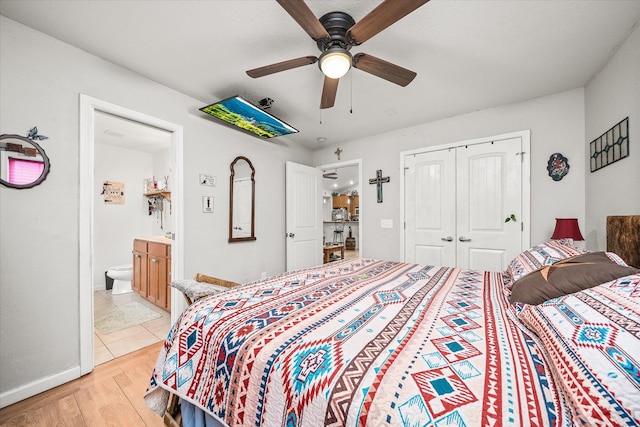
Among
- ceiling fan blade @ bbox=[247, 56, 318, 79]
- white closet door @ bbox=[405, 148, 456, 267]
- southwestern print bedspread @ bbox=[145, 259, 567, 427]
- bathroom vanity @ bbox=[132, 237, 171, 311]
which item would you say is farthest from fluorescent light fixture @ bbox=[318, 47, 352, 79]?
bathroom vanity @ bbox=[132, 237, 171, 311]

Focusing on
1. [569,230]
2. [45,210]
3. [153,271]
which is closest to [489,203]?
[569,230]

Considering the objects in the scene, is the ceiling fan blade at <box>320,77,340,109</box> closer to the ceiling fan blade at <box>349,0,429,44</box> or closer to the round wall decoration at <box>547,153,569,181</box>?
the ceiling fan blade at <box>349,0,429,44</box>

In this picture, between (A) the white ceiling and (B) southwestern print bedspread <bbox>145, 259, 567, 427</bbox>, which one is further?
(A) the white ceiling

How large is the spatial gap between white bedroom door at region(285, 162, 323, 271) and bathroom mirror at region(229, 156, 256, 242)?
2.01ft

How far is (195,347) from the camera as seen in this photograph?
3.69 feet

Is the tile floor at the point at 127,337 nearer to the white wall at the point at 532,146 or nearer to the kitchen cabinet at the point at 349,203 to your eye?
the white wall at the point at 532,146

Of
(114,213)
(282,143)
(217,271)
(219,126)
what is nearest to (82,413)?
(217,271)

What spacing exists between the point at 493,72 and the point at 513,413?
8.81 feet

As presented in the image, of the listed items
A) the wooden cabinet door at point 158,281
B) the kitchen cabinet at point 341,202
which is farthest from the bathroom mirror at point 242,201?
the kitchen cabinet at point 341,202

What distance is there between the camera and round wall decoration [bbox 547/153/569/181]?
266cm

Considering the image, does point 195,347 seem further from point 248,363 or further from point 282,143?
point 282,143

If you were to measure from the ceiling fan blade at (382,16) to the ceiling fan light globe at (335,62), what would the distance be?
116mm

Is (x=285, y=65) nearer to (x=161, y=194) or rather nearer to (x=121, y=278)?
(x=161, y=194)

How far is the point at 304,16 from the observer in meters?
1.36
